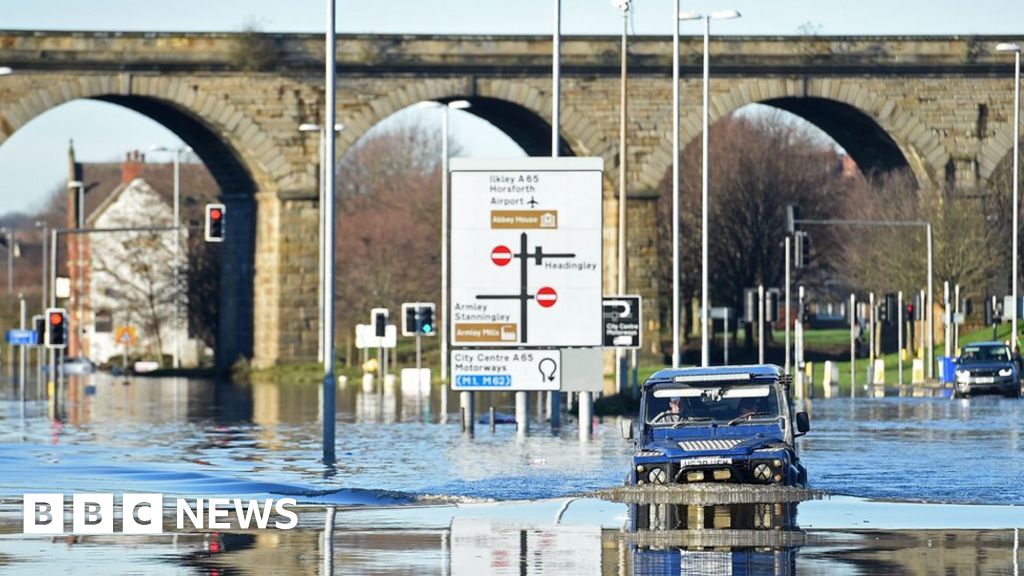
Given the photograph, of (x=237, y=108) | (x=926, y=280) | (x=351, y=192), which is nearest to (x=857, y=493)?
(x=237, y=108)

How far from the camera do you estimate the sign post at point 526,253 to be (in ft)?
102

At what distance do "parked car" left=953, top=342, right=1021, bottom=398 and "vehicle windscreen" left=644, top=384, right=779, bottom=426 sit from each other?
36.2 metres

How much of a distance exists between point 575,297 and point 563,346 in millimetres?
690

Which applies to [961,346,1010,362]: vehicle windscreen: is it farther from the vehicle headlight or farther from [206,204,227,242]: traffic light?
the vehicle headlight

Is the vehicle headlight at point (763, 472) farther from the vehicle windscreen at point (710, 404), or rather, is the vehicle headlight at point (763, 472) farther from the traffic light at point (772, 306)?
the traffic light at point (772, 306)

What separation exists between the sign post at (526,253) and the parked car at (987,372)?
95.6 ft

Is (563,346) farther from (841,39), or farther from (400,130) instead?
(400,130)

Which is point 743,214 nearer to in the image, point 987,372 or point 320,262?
point 320,262

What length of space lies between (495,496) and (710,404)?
120 inches

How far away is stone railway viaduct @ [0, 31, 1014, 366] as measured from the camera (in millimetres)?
72750

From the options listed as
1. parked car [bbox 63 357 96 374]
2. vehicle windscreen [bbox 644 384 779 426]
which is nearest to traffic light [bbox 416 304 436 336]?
vehicle windscreen [bbox 644 384 779 426]

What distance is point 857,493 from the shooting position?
2533 cm

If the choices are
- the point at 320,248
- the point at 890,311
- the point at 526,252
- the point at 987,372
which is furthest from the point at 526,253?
the point at 320,248

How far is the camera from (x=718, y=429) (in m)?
22.9
